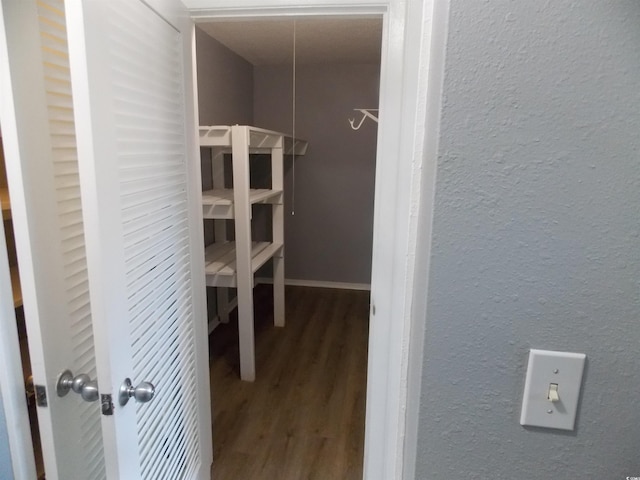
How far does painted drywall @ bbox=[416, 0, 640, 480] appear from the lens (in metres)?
0.51

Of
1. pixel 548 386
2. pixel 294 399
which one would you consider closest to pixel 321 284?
pixel 294 399

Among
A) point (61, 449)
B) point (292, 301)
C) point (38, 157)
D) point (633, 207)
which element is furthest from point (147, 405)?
point (292, 301)

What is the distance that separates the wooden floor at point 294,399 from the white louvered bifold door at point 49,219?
3.30ft

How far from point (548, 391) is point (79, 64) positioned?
0.97 meters

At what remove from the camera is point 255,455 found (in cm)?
201

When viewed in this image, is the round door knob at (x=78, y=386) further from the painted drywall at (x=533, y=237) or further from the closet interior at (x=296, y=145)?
the closet interior at (x=296, y=145)

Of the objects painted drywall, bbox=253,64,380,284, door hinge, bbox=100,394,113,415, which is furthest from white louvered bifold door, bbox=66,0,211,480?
painted drywall, bbox=253,64,380,284

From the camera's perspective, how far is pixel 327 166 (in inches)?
166

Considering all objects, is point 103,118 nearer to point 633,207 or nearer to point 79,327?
point 79,327

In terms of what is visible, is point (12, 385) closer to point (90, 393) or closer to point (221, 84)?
point (90, 393)

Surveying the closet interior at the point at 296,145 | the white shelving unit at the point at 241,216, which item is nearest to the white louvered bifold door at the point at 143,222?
the white shelving unit at the point at 241,216

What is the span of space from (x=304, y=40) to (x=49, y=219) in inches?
109

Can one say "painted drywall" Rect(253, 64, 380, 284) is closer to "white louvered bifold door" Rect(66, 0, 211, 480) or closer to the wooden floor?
the wooden floor

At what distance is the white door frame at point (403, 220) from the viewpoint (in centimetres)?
57
